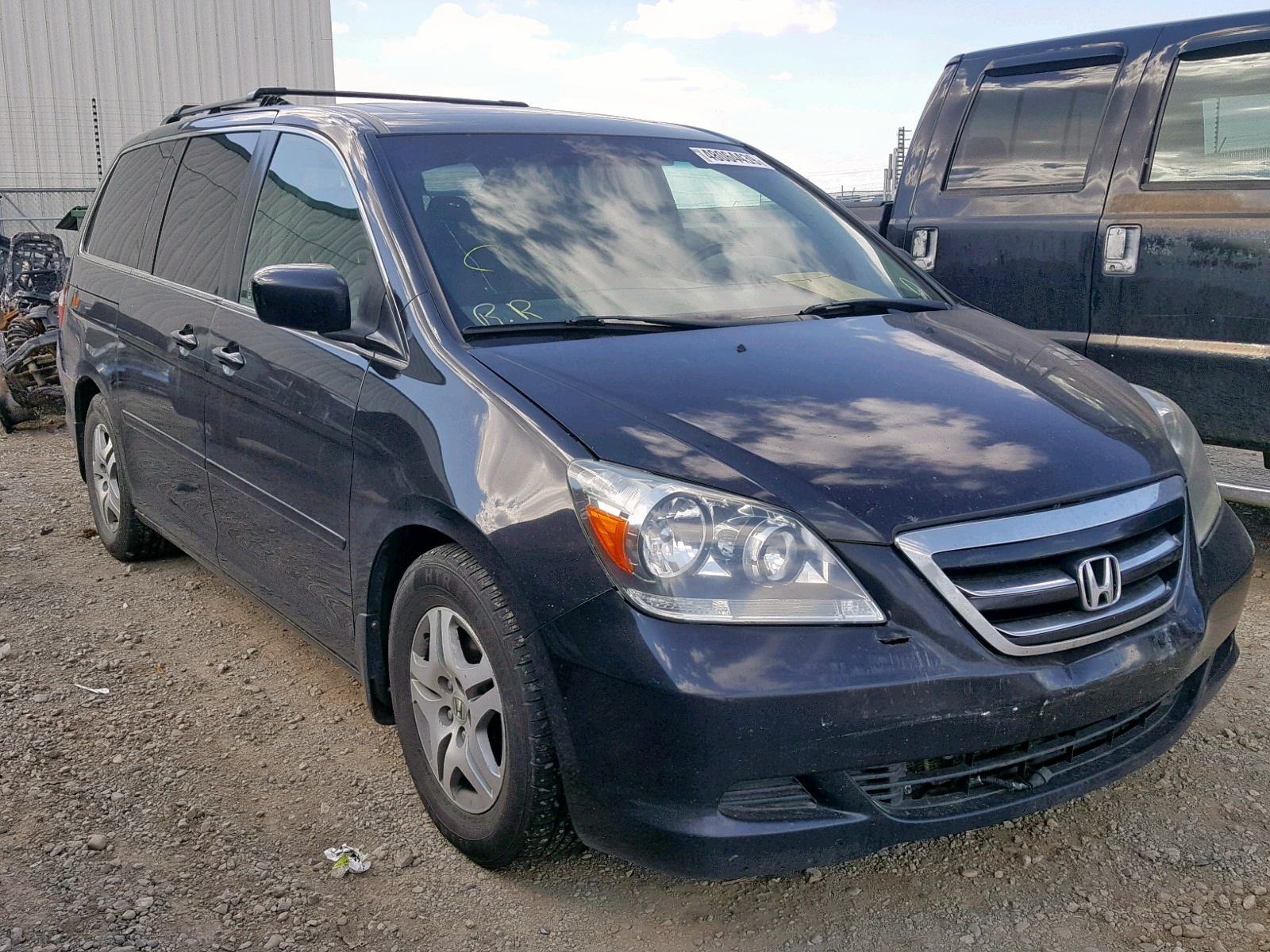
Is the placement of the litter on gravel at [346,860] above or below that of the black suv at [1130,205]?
below

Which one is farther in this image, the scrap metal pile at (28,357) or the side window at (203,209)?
the scrap metal pile at (28,357)

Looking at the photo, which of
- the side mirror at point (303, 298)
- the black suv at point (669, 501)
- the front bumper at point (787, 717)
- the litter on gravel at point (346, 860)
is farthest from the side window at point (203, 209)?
the front bumper at point (787, 717)

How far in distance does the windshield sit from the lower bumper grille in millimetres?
1316

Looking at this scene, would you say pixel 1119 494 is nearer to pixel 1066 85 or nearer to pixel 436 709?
pixel 436 709

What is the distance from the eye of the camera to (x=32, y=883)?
106 inches

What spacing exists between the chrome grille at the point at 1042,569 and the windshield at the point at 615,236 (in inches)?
42.7

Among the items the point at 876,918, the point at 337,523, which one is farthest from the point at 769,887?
the point at 337,523

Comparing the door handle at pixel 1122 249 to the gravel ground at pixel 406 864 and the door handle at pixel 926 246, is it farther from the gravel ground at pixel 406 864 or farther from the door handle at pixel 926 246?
the gravel ground at pixel 406 864

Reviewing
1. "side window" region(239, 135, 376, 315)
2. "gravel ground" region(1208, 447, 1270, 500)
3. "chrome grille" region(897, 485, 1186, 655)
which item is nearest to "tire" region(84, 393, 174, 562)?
"side window" region(239, 135, 376, 315)

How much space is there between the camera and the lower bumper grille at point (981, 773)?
2.28 meters

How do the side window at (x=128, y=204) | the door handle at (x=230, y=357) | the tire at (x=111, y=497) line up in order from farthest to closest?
1. the tire at (x=111, y=497)
2. the side window at (x=128, y=204)
3. the door handle at (x=230, y=357)

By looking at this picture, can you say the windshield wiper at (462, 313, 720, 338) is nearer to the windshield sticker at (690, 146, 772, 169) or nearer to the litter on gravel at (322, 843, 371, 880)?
the windshield sticker at (690, 146, 772, 169)

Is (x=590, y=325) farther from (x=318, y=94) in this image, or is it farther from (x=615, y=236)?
(x=318, y=94)

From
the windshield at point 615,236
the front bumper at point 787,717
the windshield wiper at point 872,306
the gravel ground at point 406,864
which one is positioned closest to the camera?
the front bumper at point 787,717
